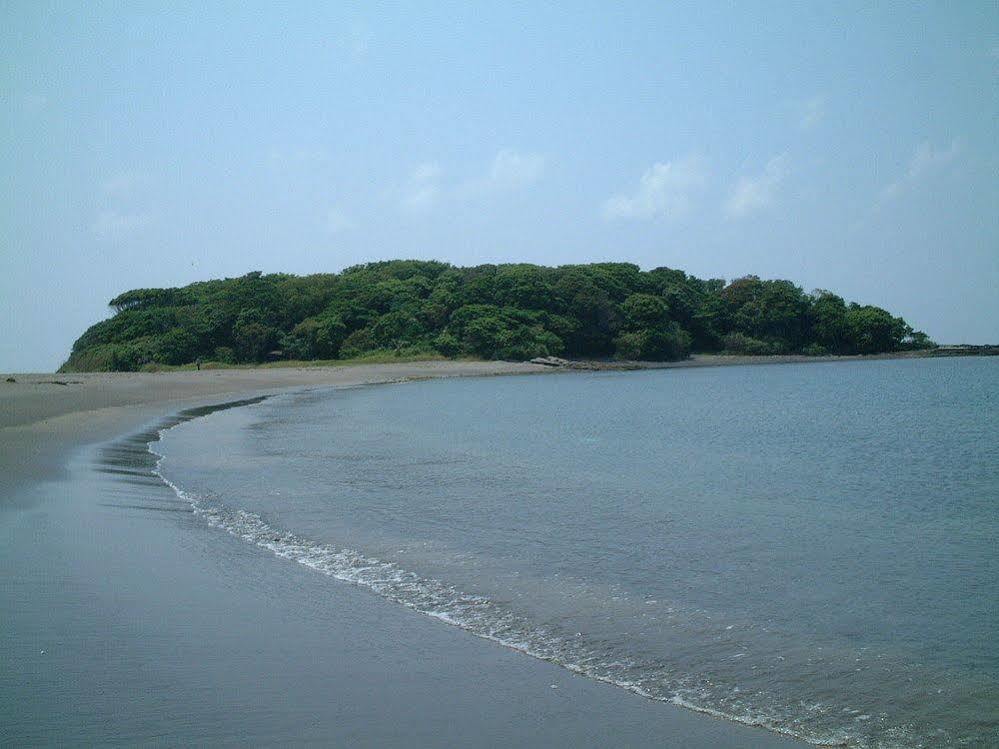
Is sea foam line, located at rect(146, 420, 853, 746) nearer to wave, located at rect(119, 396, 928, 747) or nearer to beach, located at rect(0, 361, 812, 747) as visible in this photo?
wave, located at rect(119, 396, 928, 747)

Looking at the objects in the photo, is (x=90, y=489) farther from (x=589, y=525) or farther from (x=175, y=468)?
(x=589, y=525)

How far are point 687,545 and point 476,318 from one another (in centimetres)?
5878

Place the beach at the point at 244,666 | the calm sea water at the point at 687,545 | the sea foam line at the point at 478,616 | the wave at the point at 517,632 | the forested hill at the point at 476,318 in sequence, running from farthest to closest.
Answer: the forested hill at the point at 476,318 < the calm sea water at the point at 687,545 < the sea foam line at the point at 478,616 < the wave at the point at 517,632 < the beach at the point at 244,666

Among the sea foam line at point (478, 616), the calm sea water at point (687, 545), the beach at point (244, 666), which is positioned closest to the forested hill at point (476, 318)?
the calm sea water at point (687, 545)

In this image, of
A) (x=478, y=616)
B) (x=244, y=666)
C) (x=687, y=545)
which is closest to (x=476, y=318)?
(x=687, y=545)

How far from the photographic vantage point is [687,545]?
9500mm

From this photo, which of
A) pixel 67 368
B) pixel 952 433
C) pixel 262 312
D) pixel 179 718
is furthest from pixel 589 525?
pixel 67 368

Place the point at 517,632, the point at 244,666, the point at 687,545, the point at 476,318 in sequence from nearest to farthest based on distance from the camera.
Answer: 1. the point at 244,666
2. the point at 517,632
3. the point at 687,545
4. the point at 476,318

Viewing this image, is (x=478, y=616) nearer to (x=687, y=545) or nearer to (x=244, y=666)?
(x=244, y=666)

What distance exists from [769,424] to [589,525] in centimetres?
1624

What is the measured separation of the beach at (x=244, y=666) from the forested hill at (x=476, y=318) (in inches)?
2250

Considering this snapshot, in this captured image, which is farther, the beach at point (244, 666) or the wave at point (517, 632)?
the wave at point (517, 632)

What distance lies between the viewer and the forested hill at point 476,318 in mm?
66188

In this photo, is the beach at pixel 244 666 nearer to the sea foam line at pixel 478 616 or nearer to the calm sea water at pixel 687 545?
the sea foam line at pixel 478 616
